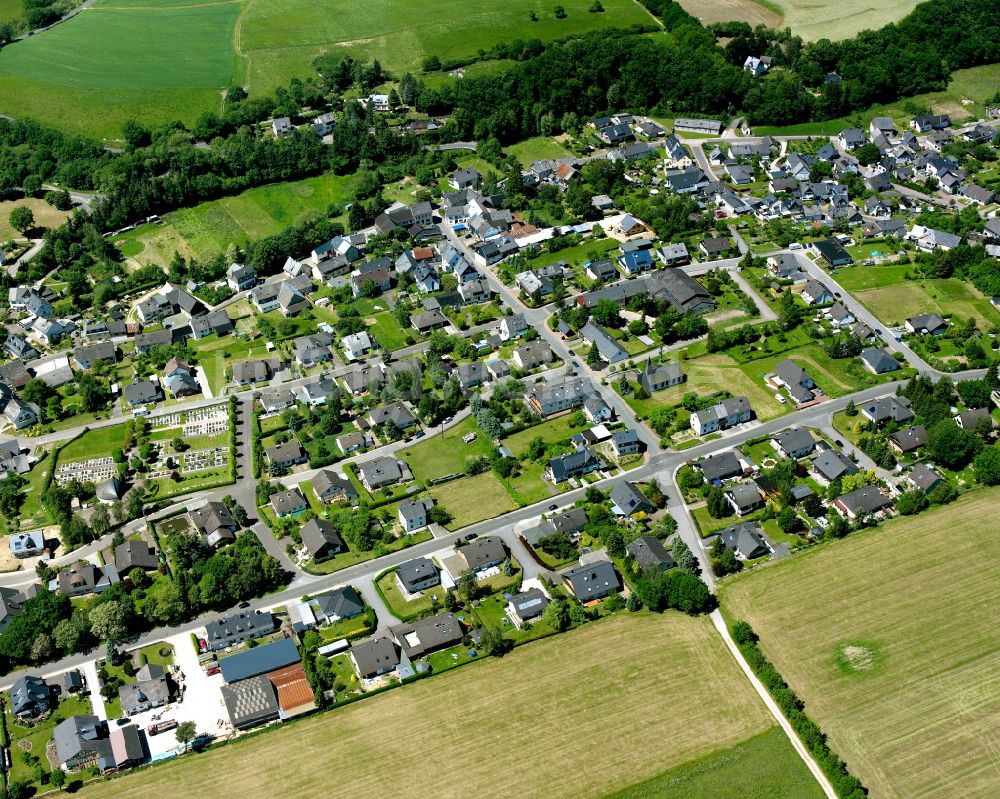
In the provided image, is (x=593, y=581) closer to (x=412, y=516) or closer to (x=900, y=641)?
(x=412, y=516)

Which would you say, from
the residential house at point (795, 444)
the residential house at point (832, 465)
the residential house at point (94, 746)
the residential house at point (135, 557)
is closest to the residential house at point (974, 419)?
the residential house at point (832, 465)

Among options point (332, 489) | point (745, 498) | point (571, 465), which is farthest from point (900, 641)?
point (332, 489)

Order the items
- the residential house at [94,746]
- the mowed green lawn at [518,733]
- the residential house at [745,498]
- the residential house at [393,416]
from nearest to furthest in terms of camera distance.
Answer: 1. the mowed green lawn at [518,733]
2. the residential house at [94,746]
3. the residential house at [745,498]
4. the residential house at [393,416]

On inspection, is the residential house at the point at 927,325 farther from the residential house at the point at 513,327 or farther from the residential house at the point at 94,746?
the residential house at the point at 94,746

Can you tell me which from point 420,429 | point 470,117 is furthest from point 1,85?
point 420,429

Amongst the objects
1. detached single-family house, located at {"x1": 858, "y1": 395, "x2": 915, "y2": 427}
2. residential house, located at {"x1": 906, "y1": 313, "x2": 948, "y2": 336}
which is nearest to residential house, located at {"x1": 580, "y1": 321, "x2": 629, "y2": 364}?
detached single-family house, located at {"x1": 858, "y1": 395, "x2": 915, "y2": 427}

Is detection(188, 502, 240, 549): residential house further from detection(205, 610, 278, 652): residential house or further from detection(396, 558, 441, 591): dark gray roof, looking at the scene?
detection(396, 558, 441, 591): dark gray roof

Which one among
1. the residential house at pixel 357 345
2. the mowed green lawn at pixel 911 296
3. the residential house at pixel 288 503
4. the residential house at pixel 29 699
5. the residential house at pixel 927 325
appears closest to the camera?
the residential house at pixel 29 699
